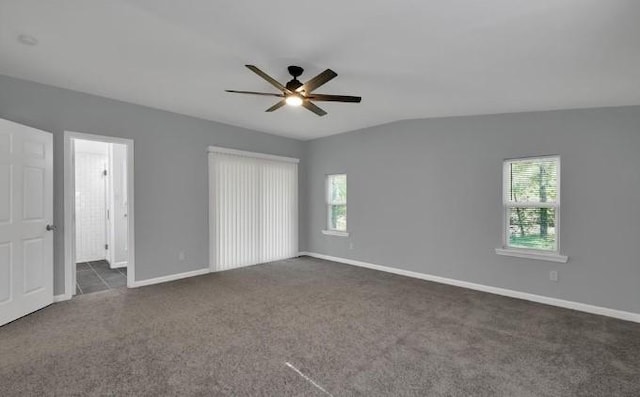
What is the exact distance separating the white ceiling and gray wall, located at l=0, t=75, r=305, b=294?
0.27 metres

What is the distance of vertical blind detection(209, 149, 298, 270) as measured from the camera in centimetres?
511

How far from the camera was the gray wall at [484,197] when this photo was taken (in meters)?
3.27

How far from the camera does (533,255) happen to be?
12.3 ft

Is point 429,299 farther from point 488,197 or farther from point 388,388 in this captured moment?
point 388,388

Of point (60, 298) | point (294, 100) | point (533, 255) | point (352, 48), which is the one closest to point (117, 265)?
point (60, 298)

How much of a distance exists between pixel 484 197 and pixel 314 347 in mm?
3148

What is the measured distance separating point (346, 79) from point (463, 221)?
2.72 meters

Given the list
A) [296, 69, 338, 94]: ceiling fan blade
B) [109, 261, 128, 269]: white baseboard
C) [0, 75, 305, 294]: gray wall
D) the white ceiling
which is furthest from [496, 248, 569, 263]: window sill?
[109, 261, 128, 269]: white baseboard

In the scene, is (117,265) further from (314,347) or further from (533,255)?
(533,255)

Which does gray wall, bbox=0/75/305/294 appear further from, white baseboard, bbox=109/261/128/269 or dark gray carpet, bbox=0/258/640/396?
white baseboard, bbox=109/261/128/269

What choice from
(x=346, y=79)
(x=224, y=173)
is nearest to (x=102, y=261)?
(x=224, y=173)

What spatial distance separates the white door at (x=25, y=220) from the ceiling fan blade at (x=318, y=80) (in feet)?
9.72

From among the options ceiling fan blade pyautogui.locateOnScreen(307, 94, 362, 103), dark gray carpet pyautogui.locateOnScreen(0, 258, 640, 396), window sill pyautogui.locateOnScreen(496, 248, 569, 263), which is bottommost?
dark gray carpet pyautogui.locateOnScreen(0, 258, 640, 396)

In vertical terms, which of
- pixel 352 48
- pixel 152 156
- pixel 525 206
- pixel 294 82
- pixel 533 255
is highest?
pixel 352 48
